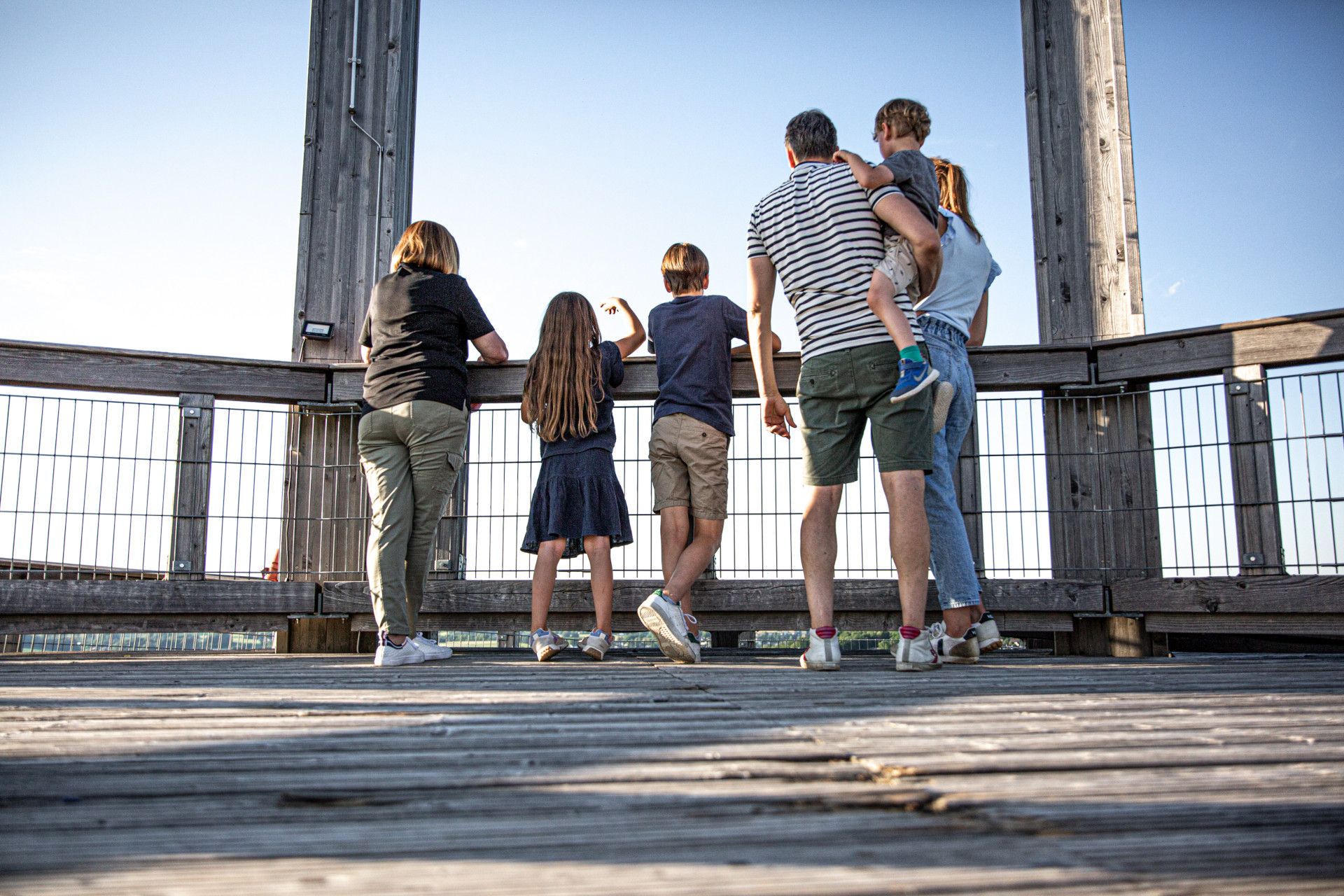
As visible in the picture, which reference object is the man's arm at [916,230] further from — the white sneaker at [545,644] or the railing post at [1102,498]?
the white sneaker at [545,644]

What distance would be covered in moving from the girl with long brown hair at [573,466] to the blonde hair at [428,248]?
54 centimetres

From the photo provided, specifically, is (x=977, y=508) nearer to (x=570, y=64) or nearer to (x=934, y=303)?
(x=934, y=303)

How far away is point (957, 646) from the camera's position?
3.75 metres

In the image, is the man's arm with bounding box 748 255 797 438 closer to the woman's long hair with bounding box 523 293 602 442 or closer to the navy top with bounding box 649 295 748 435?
the navy top with bounding box 649 295 748 435

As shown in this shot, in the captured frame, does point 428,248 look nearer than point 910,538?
No

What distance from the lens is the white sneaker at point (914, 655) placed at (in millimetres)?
3268

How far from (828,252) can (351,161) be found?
12.9ft

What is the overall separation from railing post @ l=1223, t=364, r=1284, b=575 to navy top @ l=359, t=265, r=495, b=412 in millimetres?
3526

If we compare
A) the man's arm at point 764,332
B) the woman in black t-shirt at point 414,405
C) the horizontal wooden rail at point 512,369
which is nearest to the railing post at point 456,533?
the horizontal wooden rail at point 512,369

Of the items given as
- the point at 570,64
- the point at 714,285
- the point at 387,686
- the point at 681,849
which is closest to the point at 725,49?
the point at 570,64

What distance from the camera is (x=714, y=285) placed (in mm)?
4785

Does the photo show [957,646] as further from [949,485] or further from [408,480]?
[408,480]

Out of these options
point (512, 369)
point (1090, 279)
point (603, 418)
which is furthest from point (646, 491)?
point (1090, 279)

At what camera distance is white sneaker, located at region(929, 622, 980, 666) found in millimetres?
3744
